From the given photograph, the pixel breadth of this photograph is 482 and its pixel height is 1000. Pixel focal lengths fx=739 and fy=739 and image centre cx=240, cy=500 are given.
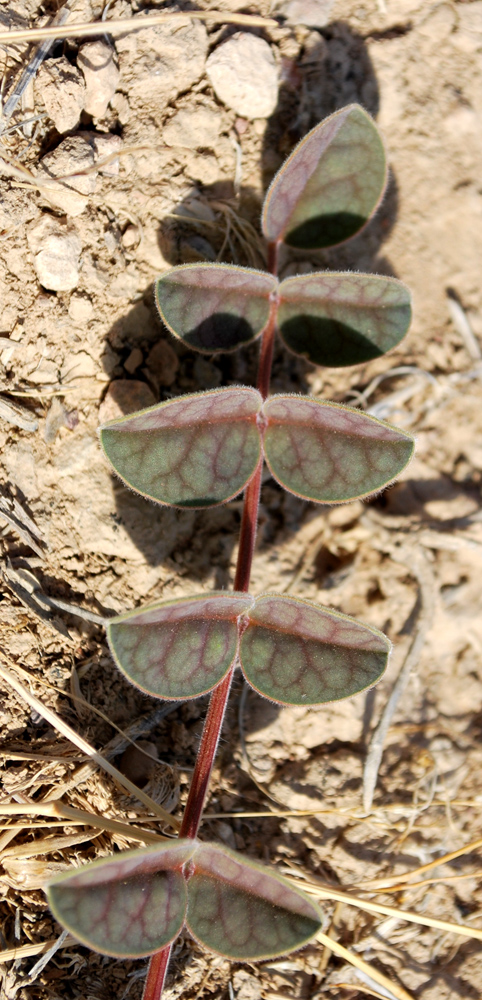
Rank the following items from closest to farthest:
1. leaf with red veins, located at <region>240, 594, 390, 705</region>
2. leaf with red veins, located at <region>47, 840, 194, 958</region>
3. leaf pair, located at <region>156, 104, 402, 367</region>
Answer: leaf with red veins, located at <region>47, 840, 194, 958</region> → leaf with red veins, located at <region>240, 594, 390, 705</region> → leaf pair, located at <region>156, 104, 402, 367</region>

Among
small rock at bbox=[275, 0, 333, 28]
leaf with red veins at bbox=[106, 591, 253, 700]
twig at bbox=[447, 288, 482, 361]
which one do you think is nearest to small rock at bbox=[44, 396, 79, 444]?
leaf with red veins at bbox=[106, 591, 253, 700]

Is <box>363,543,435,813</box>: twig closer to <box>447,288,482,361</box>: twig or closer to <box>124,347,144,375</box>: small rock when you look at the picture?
<box>447,288,482,361</box>: twig

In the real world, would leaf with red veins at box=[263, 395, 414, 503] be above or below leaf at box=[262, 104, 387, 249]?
below

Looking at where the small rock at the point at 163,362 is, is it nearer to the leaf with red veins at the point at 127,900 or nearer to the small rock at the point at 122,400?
the small rock at the point at 122,400

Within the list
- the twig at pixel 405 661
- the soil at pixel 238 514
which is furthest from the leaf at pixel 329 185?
the twig at pixel 405 661

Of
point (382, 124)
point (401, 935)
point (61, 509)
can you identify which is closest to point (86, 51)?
point (382, 124)

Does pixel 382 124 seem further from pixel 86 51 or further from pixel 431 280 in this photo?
pixel 86 51

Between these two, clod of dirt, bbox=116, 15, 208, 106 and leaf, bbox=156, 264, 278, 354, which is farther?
clod of dirt, bbox=116, 15, 208, 106
